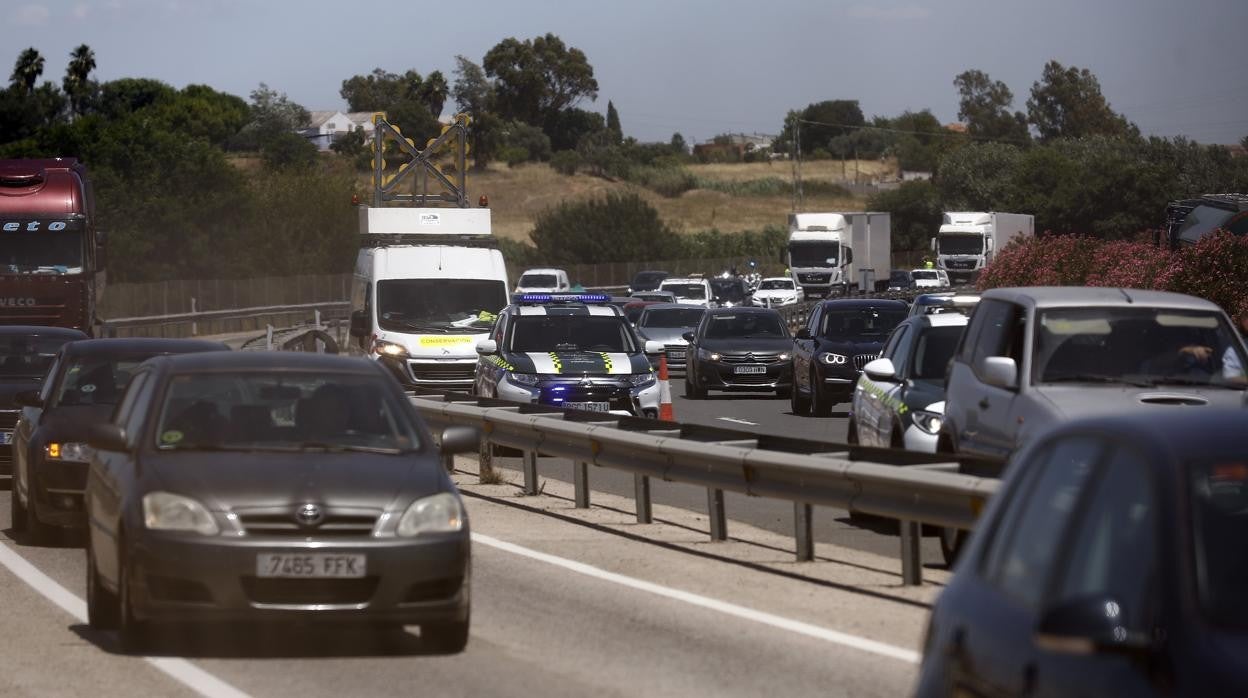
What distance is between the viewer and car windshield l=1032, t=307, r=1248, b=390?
12.7 m

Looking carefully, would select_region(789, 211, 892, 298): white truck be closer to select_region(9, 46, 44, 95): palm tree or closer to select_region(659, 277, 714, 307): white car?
select_region(659, 277, 714, 307): white car

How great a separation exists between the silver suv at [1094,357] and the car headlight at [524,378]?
10801 mm

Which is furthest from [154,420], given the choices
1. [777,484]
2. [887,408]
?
[887,408]

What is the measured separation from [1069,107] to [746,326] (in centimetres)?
14790

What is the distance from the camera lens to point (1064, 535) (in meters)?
5.15

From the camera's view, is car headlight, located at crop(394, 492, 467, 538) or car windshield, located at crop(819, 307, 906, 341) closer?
car headlight, located at crop(394, 492, 467, 538)

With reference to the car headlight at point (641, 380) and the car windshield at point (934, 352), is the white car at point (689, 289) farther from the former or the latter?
the car windshield at point (934, 352)

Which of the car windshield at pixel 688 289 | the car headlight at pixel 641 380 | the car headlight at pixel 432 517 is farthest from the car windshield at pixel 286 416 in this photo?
the car windshield at pixel 688 289

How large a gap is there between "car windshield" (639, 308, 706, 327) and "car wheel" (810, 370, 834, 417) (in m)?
13.5

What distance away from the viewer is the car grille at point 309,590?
31.1 feet

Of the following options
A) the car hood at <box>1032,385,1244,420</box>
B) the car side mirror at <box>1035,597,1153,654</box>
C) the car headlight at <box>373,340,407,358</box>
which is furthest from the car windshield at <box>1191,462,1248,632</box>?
the car headlight at <box>373,340,407,358</box>

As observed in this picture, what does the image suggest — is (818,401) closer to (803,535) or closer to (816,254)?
(803,535)

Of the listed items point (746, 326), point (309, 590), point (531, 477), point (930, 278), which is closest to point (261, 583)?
point (309, 590)

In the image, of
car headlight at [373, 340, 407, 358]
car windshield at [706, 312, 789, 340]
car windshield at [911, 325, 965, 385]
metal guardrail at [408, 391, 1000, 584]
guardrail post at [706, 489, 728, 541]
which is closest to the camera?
metal guardrail at [408, 391, 1000, 584]
